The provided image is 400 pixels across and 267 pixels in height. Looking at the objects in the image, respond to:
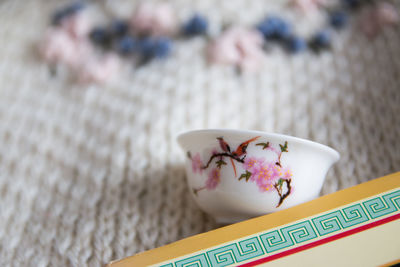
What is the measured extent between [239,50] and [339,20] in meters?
0.21

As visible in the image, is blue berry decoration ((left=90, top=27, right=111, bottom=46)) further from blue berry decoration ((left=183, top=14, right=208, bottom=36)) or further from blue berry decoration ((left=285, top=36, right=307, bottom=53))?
blue berry decoration ((left=285, top=36, right=307, bottom=53))

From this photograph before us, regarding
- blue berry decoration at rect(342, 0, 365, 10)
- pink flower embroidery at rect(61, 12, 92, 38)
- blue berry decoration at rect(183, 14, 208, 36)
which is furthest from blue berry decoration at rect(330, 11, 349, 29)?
pink flower embroidery at rect(61, 12, 92, 38)

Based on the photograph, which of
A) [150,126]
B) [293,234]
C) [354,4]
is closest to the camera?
[293,234]

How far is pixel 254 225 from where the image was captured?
0.40 m

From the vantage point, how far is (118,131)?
64 cm

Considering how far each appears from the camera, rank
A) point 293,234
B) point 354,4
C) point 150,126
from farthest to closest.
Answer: point 354,4 → point 150,126 → point 293,234

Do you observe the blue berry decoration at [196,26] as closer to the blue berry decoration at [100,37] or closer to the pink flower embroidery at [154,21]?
the pink flower embroidery at [154,21]

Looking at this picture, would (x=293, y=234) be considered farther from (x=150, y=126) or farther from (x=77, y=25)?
(x=77, y=25)

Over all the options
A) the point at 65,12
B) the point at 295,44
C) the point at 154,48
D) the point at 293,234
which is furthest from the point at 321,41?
the point at 65,12

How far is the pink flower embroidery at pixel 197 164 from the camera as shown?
1.46 ft

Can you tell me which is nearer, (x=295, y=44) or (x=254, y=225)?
(x=254, y=225)

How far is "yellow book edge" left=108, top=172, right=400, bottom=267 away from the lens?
0.39 metres

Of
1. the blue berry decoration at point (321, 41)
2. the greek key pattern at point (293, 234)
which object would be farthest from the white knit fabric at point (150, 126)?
the greek key pattern at point (293, 234)

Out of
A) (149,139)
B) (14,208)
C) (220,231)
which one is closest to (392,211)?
(220,231)
